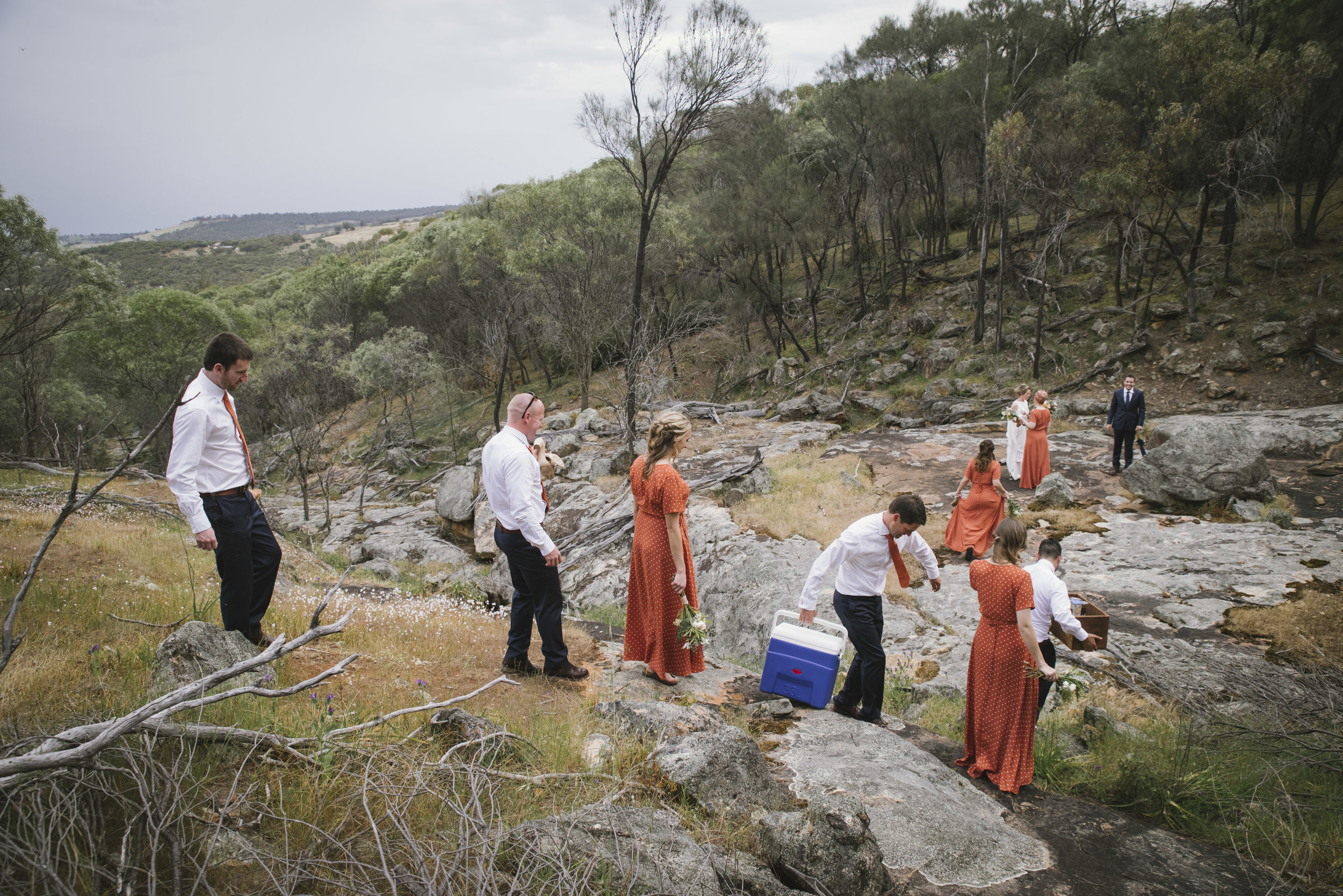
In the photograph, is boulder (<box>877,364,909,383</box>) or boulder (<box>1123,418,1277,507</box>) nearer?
boulder (<box>1123,418,1277,507</box>)

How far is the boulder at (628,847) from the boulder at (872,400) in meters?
21.0

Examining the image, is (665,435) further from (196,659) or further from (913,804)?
(196,659)

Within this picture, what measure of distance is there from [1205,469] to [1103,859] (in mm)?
9614

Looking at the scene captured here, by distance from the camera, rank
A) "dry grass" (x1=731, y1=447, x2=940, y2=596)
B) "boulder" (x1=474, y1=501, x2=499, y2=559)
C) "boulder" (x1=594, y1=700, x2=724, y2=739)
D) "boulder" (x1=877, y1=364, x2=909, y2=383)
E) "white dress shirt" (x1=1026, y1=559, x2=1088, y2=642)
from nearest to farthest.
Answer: "boulder" (x1=594, y1=700, x2=724, y2=739) < "white dress shirt" (x1=1026, y1=559, x2=1088, y2=642) < "dry grass" (x1=731, y1=447, x2=940, y2=596) < "boulder" (x1=474, y1=501, x2=499, y2=559) < "boulder" (x1=877, y1=364, x2=909, y2=383)

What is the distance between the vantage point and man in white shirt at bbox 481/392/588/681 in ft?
13.2

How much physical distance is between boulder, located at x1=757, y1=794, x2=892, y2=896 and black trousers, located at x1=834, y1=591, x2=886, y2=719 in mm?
2023

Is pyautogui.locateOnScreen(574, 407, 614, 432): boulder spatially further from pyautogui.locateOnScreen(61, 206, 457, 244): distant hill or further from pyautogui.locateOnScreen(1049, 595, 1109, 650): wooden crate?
pyautogui.locateOnScreen(61, 206, 457, 244): distant hill

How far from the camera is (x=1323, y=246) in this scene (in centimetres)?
1833

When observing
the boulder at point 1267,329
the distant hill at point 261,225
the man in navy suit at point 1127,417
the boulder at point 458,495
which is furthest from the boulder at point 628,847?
Result: the distant hill at point 261,225

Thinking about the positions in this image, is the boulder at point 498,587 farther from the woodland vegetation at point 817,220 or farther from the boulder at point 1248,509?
the boulder at point 1248,509

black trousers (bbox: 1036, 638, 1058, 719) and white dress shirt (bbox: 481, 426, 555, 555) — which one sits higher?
white dress shirt (bbox: 481, 426, 555, 555)

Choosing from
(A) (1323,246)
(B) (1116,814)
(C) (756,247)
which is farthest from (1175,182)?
(B) (1116,814)

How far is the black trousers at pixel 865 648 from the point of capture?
459 cm

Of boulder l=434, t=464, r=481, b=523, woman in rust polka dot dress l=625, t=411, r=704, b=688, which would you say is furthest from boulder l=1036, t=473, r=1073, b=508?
boulder l=434, t=464, r=481, b=523
